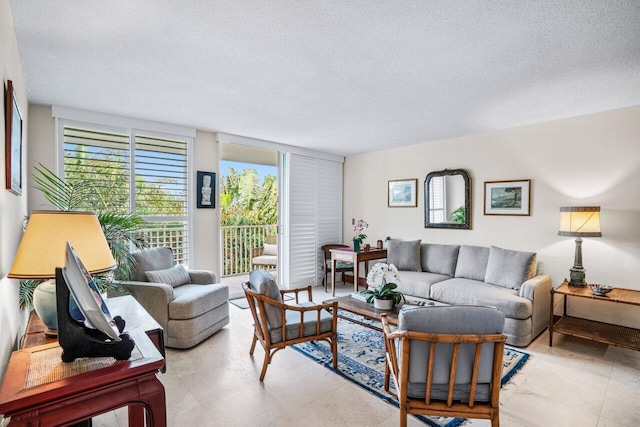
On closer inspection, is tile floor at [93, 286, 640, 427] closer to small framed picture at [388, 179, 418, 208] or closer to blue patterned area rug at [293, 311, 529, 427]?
blue patterned area rug at [293, 311, 529, 427]

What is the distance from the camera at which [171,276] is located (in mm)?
3443

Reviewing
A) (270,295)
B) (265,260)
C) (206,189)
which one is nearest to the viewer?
(270,295)

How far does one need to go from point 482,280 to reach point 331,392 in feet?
8.39

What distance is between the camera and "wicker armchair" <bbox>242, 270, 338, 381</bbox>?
2434 millimetres

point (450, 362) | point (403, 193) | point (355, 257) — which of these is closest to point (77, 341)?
point (450, 362)

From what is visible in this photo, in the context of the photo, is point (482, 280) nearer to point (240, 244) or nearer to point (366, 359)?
point (366, 359)

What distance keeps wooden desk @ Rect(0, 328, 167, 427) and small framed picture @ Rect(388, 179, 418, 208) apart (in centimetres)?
440

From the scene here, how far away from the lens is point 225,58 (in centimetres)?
225

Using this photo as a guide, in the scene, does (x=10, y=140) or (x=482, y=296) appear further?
(x=482, y=296)

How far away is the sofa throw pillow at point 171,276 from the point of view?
3.23m

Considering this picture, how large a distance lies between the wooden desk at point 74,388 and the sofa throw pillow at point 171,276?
6.60ft

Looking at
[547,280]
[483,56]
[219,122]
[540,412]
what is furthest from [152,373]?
[547,280]

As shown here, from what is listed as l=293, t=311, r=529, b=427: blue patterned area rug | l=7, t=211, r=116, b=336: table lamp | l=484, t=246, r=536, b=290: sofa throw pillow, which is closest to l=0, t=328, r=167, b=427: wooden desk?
l=7, t=211, r=116, b=336: table lamp


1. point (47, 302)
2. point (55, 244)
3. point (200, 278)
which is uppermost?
point (55, 244)
